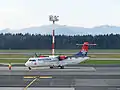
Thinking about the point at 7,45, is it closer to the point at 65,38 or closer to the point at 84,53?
the point at 65,38

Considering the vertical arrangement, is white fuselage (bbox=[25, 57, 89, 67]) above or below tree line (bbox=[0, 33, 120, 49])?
below

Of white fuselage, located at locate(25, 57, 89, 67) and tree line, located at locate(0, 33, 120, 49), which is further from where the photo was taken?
tree line, located at locate(0, 33, 120, 49)

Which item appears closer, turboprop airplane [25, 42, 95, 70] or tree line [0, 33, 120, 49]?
turboprop airplane [25, 42, 95, 70]

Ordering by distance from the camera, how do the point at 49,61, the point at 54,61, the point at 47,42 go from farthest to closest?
the point at 47,42 < the point at 54,61 < the point at 49,61

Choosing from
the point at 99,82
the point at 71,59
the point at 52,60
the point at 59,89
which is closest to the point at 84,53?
the point at 71,59

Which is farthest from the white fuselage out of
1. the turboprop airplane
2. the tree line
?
the tree line

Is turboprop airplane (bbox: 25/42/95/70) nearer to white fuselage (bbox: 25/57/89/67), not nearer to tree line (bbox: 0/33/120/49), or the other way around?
white fuselage (bbox: 25/57/89/67)

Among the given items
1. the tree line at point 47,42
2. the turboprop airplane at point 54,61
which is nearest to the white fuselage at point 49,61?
the turboprop airplane at point 54,61

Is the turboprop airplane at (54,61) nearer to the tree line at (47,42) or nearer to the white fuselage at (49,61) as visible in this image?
the white fuselage at (49,61)

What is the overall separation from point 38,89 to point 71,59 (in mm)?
30335

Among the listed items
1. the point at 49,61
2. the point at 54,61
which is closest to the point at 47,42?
the point at 54,61

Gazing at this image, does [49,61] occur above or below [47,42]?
below

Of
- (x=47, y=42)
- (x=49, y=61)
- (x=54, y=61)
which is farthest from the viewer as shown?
(x=47, y=42)

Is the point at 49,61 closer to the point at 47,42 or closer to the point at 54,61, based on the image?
the point at 54,61
